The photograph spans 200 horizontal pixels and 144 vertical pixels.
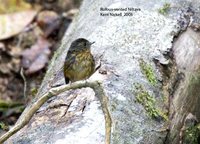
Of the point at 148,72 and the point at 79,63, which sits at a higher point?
the point at 79,63

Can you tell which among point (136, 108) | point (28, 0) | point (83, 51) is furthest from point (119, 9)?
point (28, 0)

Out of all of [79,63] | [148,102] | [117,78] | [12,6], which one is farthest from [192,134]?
[12,6]

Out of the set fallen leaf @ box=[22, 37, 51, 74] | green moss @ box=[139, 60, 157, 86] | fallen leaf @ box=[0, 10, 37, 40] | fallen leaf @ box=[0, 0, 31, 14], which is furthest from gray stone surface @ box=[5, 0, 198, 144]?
fallen leaf @ box=[0, 0, 31, 14]

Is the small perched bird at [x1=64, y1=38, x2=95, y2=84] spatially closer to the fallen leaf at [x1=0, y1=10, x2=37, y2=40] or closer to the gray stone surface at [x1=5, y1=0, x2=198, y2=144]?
the gray stone surface at [x1=5, y1=0, x2=198, y2=144]

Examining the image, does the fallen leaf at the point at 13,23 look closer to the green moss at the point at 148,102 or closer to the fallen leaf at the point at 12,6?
the fallen leaf at the point at 12,6

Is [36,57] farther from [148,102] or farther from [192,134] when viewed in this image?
[148,102]

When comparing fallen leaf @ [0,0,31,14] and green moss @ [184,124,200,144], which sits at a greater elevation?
fallen leaf @ [0,0,31,14]
